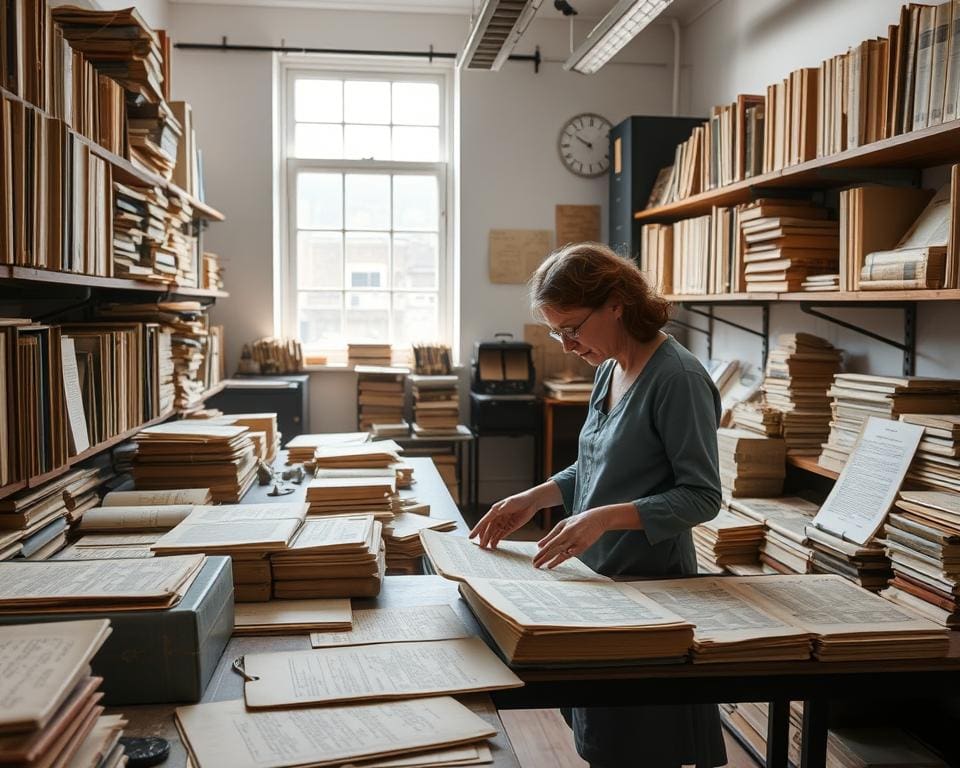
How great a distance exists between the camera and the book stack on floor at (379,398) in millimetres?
4930

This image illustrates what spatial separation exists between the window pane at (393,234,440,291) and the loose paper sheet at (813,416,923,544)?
132 inches

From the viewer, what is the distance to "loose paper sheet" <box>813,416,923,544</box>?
2.26m

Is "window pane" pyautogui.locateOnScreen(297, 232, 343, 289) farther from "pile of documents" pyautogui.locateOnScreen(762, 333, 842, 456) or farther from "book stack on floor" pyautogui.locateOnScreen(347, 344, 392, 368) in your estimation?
"pile of documents" pyautogui.locateOnScreen(762, 333, 842, 456)

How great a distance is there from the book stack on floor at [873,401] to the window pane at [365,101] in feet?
11.8

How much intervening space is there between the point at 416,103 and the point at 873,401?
372 cm

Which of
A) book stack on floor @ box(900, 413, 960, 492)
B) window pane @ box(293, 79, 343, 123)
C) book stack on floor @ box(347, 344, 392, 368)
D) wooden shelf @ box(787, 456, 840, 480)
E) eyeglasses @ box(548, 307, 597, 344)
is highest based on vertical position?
window pane @ box(293, 79, 343, 123)

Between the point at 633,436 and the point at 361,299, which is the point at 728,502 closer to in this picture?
the point at 633,436

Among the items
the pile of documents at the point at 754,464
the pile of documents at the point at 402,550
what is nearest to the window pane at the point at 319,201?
the pile of documents at the point at 754,464

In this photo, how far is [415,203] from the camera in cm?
535

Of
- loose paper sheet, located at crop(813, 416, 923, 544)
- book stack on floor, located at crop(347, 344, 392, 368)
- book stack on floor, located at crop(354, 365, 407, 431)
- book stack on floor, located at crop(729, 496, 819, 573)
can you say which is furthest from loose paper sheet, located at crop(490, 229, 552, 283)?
loose paper sheet, located at crop(813, 416, 923, 544)

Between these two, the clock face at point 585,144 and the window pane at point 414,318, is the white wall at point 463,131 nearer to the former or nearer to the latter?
the clock face at point 585,144

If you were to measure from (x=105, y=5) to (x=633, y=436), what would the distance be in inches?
136

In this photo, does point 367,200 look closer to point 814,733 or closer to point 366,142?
point 366,142

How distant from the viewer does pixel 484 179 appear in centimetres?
521
